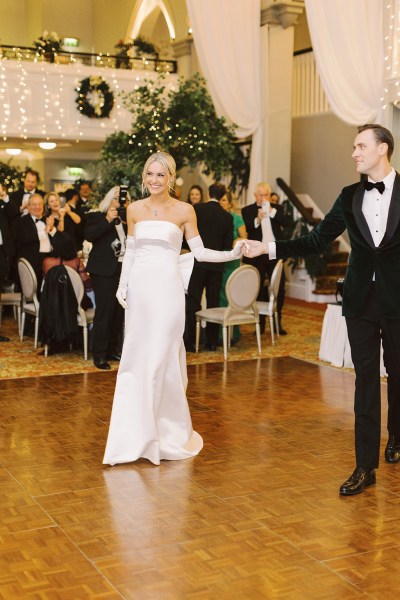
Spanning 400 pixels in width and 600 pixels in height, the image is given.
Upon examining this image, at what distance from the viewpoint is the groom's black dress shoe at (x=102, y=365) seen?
7562 millimetres

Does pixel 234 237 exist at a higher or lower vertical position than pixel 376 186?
lower

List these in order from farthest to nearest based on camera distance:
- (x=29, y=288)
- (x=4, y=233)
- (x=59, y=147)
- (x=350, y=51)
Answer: (x=59, y=147) → (x=4, y=233) → (x=29, y=288) → (x=350, y=51)

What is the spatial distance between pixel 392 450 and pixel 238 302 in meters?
3.31

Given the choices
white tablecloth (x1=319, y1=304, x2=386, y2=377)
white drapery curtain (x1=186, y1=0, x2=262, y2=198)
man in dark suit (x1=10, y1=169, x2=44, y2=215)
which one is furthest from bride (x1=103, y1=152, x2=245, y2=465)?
man in dark suit (x1=10, y1=169, x2=44, y2=215)

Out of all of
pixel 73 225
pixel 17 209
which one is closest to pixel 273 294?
pixel 73 225

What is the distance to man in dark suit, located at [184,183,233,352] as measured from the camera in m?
8.35

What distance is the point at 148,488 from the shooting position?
14.3 ft

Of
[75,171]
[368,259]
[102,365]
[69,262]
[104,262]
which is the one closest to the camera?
[368,259]

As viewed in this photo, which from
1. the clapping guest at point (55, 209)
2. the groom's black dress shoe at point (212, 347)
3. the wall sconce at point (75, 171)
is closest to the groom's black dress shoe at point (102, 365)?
the groom's black dress shoe at point (212, 347)

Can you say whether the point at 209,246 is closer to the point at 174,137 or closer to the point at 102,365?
the point at 102,365

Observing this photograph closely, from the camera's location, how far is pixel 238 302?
8.01m

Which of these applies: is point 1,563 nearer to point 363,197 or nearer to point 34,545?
point 34,545

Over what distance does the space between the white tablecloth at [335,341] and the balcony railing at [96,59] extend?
21.5 ft

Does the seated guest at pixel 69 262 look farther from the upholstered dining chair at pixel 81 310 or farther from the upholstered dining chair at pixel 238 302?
the upholstered dining chair at pixel 238 302
